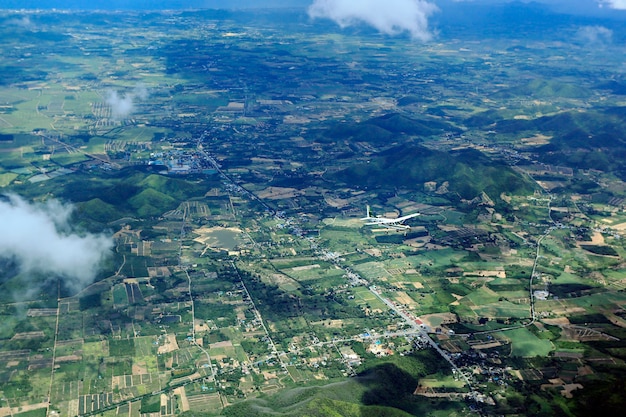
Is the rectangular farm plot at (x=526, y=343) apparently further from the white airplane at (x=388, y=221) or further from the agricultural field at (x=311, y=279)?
the white airplane at (x=388, y=221)

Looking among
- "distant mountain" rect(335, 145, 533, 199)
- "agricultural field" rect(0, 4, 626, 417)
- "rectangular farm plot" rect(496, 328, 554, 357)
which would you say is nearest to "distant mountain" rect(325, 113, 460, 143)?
"agricultural field" rect(0, 4, 626, 417)

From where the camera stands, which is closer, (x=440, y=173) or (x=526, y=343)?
(x=526, y=343)

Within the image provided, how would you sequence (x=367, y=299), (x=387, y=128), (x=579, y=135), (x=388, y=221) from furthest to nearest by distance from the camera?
1. (x=387, y=128)
2. (x=579, y=135)
3. (x=388, y=221)
4. (x=367, y=299)

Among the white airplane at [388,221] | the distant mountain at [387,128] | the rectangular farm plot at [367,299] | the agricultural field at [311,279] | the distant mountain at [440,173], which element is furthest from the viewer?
the distant mountain at [387,128]

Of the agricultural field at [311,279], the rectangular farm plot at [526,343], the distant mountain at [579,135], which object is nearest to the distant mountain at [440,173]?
the agricultural field at [311,279]

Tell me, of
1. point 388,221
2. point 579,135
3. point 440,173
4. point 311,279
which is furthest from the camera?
point 579,135

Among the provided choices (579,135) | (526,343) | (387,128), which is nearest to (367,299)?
(526,343)

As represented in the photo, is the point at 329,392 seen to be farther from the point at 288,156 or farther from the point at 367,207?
the point at 288,156

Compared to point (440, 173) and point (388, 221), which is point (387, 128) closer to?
point (440, 173)
